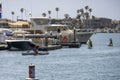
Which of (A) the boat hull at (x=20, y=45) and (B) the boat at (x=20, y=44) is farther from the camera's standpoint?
(A) the boat hull at (x=20, y=45)

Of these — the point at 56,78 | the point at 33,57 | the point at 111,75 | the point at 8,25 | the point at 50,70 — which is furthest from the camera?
the point at 8,25

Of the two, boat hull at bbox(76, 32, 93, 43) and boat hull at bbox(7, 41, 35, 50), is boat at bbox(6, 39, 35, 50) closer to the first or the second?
boat hull at bbox(7, 41, 35, 50)

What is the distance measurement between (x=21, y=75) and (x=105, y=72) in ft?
29.3

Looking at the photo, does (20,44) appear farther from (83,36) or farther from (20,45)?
(83,36)

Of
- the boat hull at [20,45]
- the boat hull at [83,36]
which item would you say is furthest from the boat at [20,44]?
the boat hull at [83,36]

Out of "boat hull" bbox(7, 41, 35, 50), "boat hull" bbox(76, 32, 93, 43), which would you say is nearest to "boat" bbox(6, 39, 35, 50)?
"boat hull" bbox(7, 41, 35, 50)

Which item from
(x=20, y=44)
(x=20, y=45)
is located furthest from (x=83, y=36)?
(x=20, y=44)

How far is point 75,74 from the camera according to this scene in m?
54.0

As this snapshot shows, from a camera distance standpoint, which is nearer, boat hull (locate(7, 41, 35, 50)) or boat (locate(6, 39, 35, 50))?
boat (locate(6, 39, 35, 50))

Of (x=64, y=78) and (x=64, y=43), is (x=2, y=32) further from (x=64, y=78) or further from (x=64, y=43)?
(x=64, y=78)

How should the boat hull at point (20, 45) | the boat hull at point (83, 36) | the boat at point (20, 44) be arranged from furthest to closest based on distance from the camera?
1. the boat hull at point (83, 36)
2. the boat hull at point (20, 45)
3. the boat at point (20, 44)

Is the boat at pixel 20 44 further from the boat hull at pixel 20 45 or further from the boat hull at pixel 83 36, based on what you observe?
the boat hull at pixel 83 36

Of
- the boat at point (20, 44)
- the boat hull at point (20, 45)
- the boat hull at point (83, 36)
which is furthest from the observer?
Result: the boat hull at point (83, 36)

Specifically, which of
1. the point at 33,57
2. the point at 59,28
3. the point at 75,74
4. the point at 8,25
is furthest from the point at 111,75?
the point at 8,25
